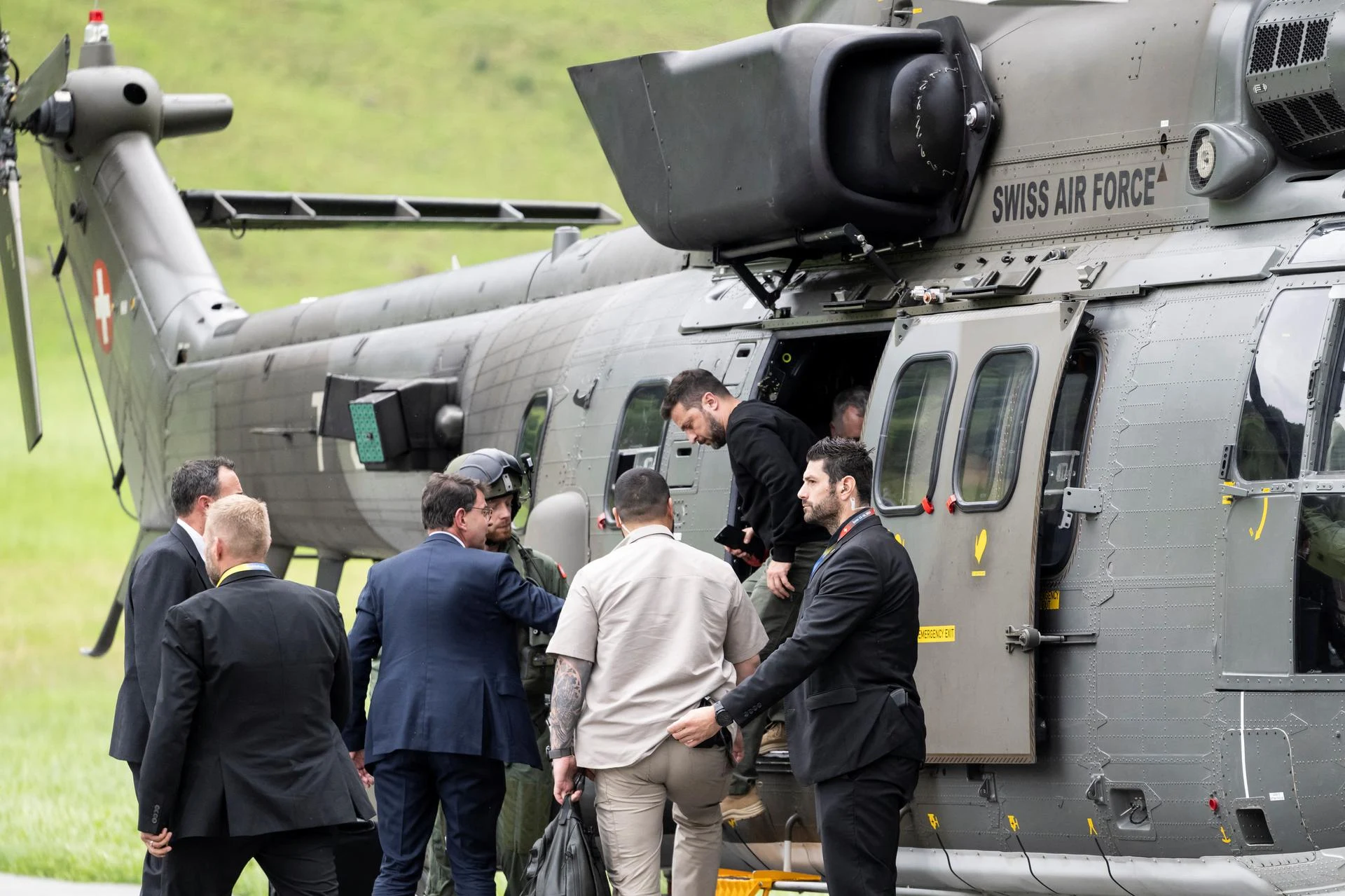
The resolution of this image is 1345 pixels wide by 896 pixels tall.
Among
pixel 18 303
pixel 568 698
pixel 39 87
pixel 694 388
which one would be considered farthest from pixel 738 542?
pixel 39 87

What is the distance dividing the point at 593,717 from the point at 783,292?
220cm

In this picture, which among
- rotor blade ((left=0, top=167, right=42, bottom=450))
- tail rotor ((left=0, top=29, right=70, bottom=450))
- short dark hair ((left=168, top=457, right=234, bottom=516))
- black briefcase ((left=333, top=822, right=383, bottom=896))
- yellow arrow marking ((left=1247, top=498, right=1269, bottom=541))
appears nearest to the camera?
yellow arrow marking ((left=1247, top=498, right=1269, bottom=541))

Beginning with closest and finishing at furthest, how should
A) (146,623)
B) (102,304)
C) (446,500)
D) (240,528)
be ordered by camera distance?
(240,528) < (146,623) < (446,500) < (102,304)

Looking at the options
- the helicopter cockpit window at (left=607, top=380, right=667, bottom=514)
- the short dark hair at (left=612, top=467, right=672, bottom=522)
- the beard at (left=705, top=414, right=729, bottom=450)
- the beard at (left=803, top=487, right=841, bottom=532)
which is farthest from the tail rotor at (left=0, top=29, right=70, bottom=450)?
the beard at (left=803, top=487, right=841, bottom=532)

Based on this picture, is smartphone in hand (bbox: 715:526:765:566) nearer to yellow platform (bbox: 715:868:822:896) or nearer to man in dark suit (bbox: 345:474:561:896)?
man in dark suit (bbox: 345:474:561:896)

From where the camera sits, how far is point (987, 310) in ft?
19.5

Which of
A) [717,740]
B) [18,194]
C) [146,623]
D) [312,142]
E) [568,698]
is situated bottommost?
[717,740]

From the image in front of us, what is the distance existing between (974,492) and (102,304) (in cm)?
992

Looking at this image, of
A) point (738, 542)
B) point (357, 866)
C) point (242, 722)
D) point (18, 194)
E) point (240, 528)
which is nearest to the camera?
point (242, 722)

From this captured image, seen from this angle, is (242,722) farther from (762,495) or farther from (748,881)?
(748,881)

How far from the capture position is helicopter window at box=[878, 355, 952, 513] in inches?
234

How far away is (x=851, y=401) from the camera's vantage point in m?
6.71

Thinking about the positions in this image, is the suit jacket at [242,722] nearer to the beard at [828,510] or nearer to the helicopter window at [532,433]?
the beard at [828,510]

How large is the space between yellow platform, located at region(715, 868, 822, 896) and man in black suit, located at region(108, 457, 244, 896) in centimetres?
213
